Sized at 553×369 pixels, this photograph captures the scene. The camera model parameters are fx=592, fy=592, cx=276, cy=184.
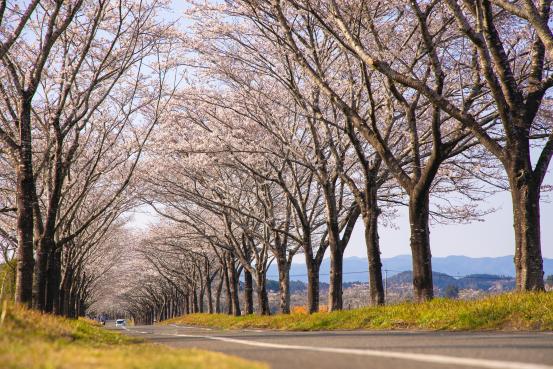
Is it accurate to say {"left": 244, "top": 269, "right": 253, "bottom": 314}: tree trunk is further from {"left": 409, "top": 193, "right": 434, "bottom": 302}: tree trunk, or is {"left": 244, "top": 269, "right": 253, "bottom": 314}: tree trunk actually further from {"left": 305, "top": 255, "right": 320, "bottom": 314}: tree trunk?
{"left": 409, "top": 193, "right": 434, "bottom": 302}: tree trunk

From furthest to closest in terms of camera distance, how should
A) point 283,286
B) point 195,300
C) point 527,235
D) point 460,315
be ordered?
1. point 195,300
2. point 283,286
3. point 527,235
4. point 460,315

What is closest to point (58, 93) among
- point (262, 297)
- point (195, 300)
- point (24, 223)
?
point (24, 223)

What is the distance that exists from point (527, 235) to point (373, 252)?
5.25 meters

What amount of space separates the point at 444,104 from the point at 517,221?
2.53 m

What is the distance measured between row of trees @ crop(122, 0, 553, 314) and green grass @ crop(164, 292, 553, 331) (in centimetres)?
114

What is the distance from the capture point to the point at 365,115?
1831 cm

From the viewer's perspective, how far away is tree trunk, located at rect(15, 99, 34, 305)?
12.7 metres

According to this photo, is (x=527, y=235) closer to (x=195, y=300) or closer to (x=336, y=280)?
(x=336, y=280)

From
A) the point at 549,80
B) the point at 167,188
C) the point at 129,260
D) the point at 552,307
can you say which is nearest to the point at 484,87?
the point at 549,80

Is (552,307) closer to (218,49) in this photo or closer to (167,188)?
(218,49)

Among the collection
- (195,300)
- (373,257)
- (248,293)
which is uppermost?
(373,257)

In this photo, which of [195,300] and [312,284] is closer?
[312,284]

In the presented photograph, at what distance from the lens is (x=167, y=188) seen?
92.1ft

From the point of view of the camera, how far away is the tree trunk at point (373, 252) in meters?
15.3
